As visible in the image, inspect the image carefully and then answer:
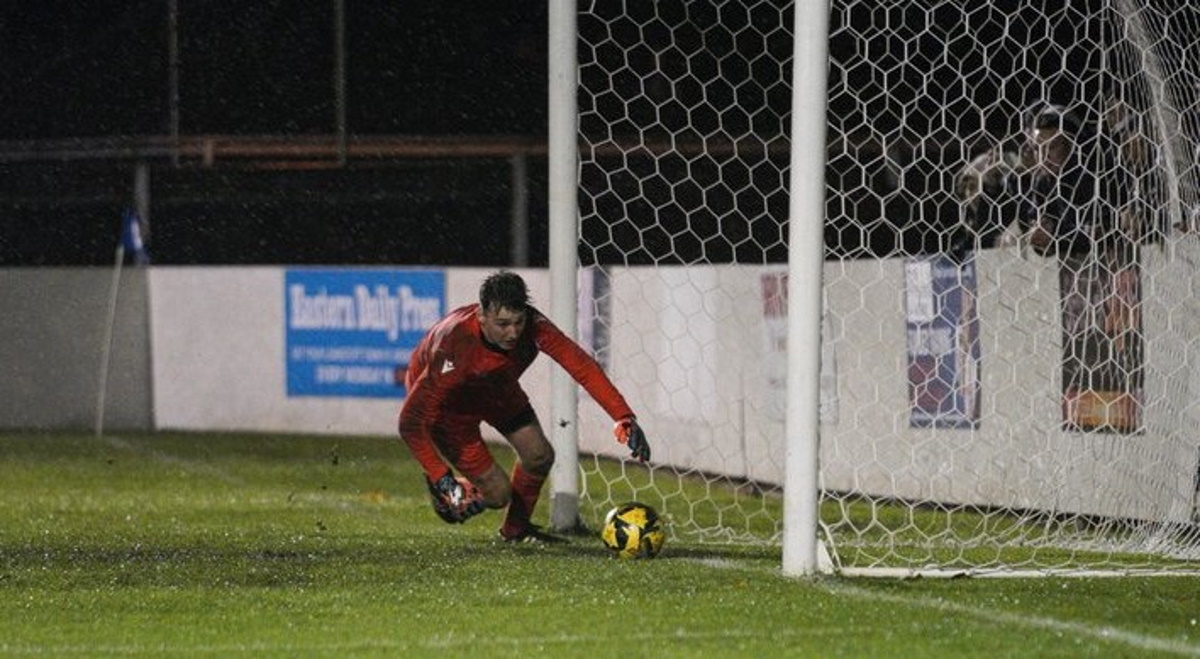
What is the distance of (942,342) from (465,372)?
3253 millimetres

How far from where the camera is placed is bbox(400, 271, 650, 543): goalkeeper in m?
9.21

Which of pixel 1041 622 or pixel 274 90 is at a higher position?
pixel 274 90

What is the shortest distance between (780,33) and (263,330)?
586 cm

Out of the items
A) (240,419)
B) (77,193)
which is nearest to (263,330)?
(240,419)

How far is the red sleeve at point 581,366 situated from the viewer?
8859 millimetres

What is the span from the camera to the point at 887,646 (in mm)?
6227

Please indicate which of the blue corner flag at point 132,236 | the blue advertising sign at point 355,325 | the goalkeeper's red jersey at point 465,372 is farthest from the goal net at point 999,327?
the blue corner flag at point 132,236

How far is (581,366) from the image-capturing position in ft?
30.0

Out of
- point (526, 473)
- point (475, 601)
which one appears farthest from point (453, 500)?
point (475, 601)

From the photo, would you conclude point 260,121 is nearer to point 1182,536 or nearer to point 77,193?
point 77,193

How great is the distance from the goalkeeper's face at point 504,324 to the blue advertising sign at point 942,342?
3158mm

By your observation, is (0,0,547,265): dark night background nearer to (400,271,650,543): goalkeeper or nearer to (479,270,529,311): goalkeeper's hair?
(400,271,650,543): goalkeeper

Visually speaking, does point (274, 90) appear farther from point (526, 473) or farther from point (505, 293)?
point (505, 293)

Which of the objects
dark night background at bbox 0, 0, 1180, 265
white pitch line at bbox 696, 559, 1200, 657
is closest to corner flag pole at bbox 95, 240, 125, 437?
dark night background at bbox 0, 0, 1180, 265
